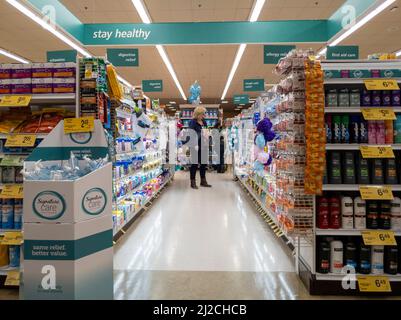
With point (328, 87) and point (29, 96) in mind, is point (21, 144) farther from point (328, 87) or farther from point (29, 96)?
point (328, 87)

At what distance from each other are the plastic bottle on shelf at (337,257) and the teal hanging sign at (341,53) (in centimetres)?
190

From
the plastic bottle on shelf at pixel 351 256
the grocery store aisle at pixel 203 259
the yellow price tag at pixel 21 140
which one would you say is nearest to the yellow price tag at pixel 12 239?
the yellow price tag at pixel 21 140

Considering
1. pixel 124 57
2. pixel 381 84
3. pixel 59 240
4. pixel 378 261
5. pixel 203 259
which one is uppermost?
pixel 124 57

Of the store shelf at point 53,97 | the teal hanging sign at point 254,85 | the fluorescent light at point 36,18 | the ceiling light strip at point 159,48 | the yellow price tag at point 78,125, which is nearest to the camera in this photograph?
the yellow price tag at point 78,125

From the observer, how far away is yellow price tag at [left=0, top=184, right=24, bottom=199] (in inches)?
106

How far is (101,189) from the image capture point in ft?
6.02

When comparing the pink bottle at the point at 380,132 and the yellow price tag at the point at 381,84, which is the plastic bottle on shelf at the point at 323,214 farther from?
the yellow price tag at the point at 381,84

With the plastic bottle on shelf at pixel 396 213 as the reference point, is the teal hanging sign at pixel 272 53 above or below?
above

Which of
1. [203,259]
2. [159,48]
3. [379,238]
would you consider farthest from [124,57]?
[379,238]

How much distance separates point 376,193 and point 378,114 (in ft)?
2.14

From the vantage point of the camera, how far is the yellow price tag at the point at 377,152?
2615mm

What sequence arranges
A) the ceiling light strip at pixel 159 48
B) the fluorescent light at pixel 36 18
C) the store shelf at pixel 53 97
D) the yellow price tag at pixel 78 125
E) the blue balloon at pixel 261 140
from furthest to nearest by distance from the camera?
the ceiling light strip at pixel 159 48 < the fluorescent light at pixel 36 18 < the blue balloon at pixel 261 140 < the store shelf at pixel 53 97 < the yellow price tag at pixel 78 125

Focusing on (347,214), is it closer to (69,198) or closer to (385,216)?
(385,216)

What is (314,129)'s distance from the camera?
8.46 feet
